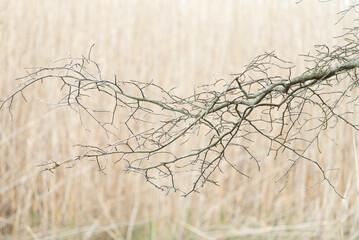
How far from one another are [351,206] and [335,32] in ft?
1.84

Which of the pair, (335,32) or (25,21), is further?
(25,21)

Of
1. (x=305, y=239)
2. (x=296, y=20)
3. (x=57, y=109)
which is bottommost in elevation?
(x=305, y=239)

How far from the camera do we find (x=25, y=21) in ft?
7.58

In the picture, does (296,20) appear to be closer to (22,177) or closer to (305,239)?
(305,239)

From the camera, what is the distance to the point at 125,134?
225cm

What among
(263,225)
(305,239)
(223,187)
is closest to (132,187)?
(223,187)

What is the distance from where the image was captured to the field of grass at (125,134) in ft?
7.17

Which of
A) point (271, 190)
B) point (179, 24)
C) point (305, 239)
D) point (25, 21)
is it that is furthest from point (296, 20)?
point (25, 21)

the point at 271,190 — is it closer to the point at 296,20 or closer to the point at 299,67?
the point at 299,67

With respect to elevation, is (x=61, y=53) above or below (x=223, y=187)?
above

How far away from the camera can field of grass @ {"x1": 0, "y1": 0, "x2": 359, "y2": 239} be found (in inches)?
86.0

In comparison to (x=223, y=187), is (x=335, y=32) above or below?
above

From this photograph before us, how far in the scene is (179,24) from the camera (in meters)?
2.29

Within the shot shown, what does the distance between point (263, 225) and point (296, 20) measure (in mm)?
699
